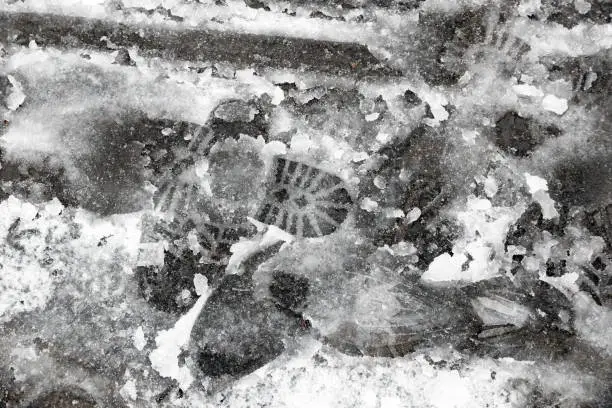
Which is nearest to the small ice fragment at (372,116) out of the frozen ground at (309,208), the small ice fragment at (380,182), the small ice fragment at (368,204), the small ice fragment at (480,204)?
the frozen ground at (309,208)

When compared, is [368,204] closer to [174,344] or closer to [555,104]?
[555,104]

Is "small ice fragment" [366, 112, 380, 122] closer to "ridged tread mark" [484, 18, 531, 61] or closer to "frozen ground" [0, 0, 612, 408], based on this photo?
"frozen ground" [0, 0, 612, 408]

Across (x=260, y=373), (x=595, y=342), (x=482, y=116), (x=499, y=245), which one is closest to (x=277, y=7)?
(x=482, y=116)

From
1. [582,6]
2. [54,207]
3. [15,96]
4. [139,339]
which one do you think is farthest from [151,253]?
[582,6]

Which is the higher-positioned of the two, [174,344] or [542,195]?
[542,195]

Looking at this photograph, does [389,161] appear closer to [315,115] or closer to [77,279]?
[315,115]

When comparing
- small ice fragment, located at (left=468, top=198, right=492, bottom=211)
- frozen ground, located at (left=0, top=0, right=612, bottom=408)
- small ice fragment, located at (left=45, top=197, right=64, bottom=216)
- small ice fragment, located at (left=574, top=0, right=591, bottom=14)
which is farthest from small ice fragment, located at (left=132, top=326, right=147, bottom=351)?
small ice fragment, located at (left=574, top=0, right=591, bottom=14)
